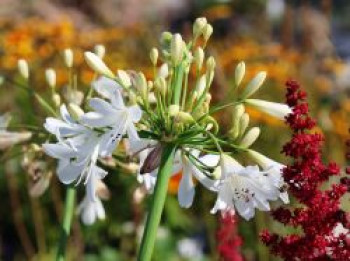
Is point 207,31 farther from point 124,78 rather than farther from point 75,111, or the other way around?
point 75,111

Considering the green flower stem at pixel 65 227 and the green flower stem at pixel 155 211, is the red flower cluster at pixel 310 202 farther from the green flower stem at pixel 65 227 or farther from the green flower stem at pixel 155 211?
the green flower stem at pixel 65 227

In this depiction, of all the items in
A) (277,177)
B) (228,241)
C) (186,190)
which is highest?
(277,177)

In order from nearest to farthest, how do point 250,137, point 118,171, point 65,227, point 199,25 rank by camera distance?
point 250,137, point 199,25, point 65,227, point 118,171

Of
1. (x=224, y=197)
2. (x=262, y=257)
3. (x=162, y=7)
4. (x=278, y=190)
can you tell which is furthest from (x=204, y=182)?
(x=162, y=7)

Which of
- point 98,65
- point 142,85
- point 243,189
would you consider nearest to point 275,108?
point 243,189

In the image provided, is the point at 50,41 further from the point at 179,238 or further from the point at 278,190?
the point at 278,190

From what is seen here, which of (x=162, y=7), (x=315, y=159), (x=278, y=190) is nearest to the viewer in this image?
(x=315, y=159)

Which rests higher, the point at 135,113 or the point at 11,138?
the point at 135,113
